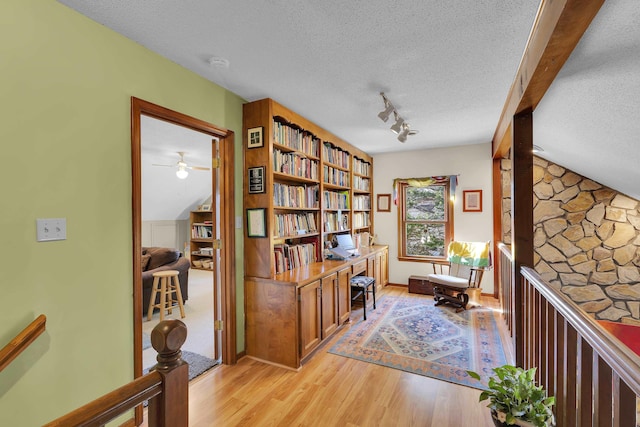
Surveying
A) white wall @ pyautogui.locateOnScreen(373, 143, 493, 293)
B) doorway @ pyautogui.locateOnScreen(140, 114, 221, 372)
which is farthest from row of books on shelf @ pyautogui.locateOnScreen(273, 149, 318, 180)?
white wall @ pyautogui.locateOnScreen(373, 143, 493, 293)

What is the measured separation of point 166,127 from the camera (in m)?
3.33

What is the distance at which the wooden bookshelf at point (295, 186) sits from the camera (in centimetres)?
267

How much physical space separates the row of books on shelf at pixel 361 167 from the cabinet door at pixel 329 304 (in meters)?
2.16

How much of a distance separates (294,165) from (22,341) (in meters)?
2.35

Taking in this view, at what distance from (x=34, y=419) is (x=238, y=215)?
175 cm

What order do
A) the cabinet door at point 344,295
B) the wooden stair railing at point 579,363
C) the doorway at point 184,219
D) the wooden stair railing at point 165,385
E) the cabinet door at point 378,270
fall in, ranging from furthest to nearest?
1. the cabinet door at point 378,270
2. the cabinet door at point 344,295
3. the doorway at point 184,219
4. the wooden stair railing at point 579,363
5. the wooden stair railing at point 165,385

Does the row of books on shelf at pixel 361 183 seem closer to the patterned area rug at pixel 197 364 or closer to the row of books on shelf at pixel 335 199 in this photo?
the row of books on shelf at pixel 335 199

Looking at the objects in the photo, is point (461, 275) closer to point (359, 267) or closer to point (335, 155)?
point (359, 267)

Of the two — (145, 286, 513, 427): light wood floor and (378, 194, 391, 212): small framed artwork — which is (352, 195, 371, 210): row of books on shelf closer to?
(378, 194, 391, 212): small framed artwork

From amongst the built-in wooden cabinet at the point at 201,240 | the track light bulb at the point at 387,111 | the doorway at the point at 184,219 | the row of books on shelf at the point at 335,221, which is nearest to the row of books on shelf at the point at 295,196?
the row of books on shelf at the point at 335,221

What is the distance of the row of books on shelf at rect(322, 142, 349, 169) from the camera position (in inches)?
151

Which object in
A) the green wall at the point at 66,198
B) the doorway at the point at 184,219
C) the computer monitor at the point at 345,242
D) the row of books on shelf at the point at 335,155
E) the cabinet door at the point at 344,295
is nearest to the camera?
the green wall at the point at 66,198

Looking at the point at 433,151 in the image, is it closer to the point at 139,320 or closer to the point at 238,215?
the point at 238,215

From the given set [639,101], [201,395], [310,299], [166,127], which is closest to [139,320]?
[201,395]
